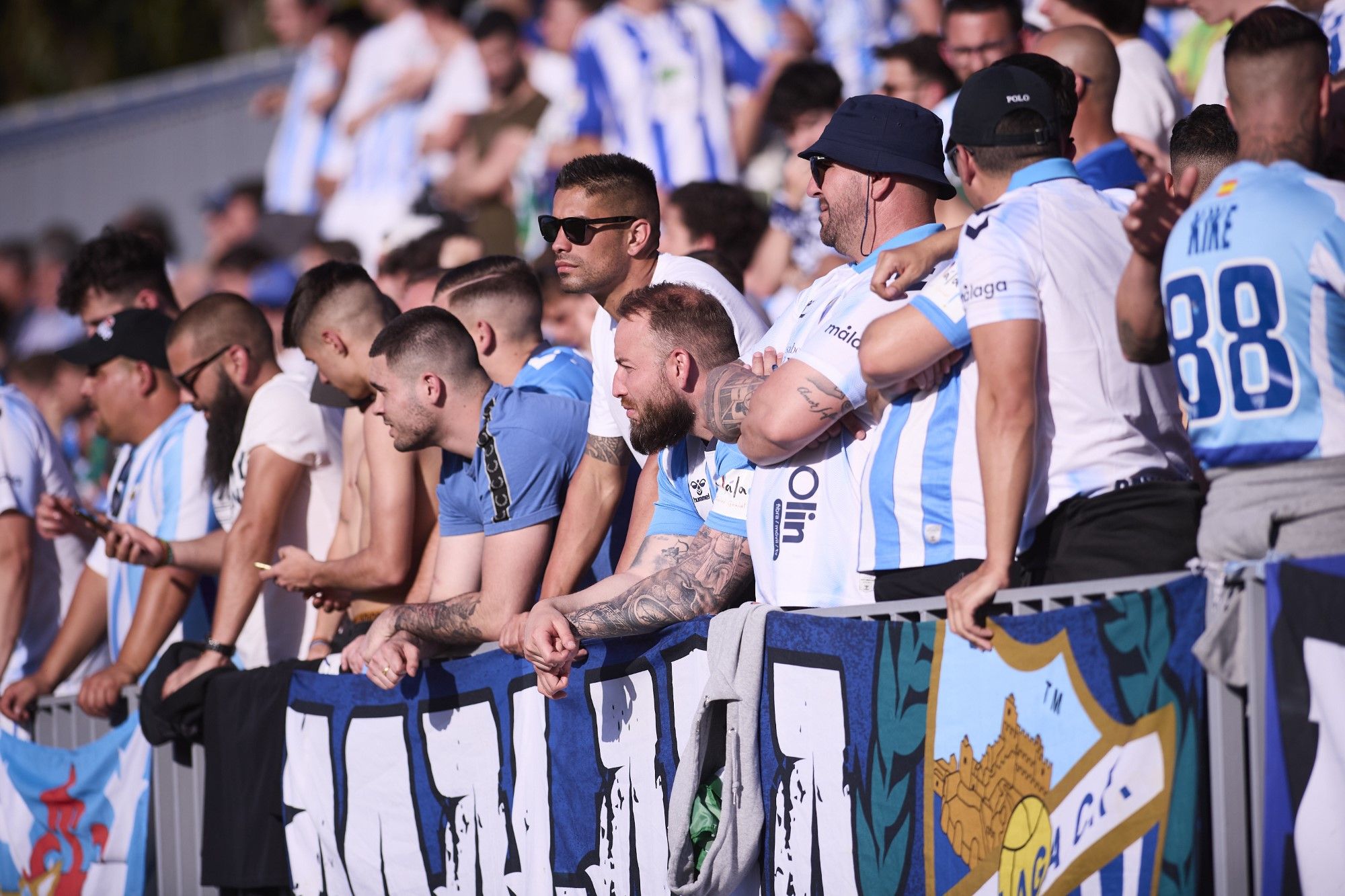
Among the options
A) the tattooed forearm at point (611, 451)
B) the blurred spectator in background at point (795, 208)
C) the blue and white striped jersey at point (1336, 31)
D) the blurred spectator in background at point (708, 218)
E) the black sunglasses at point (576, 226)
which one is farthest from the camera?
the blurred spectator in background at point (795, 208)

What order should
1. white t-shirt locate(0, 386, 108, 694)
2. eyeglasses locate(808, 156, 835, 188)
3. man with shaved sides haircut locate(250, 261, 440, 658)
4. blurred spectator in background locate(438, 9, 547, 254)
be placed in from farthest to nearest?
blurred spectator in background locate(438, 9, 547, 254) < white t-shirt locate(0, 386, 108, 694) < man with shaved sides haircut locate(250, 261, 440, 658) < eyeglasses locate(808, 156, 835, 188)

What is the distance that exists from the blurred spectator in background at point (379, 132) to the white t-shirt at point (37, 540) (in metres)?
4.84

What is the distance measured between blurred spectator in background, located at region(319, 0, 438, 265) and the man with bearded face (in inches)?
320

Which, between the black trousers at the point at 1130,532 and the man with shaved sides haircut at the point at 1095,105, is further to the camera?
the man with shaved sides haircut at the point at 1095,105

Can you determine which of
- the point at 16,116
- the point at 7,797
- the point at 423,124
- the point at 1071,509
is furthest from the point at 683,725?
the point at 16,116

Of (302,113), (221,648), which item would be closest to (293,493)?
(221,648)

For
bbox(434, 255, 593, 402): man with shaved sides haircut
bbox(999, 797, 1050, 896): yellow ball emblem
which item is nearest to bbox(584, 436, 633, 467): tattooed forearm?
bbox(434, 255, 593, 402): man with shaved sides haircut

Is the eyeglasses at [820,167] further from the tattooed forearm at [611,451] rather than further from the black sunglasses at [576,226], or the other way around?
the tattooed forearm at [611,451]

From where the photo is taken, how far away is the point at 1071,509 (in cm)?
383

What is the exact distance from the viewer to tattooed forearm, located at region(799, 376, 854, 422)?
4.20 meters

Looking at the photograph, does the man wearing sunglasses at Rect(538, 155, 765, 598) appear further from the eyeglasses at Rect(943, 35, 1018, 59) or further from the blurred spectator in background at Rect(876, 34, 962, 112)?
the blurred spectator in background at Rect(876, 34, 962, 112)

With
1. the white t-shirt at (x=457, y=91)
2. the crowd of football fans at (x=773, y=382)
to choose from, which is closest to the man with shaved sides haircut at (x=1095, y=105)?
the crowd of football fans at (x=773, y=382)

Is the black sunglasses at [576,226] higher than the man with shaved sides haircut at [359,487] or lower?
higher

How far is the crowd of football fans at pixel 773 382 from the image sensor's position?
3.52m
